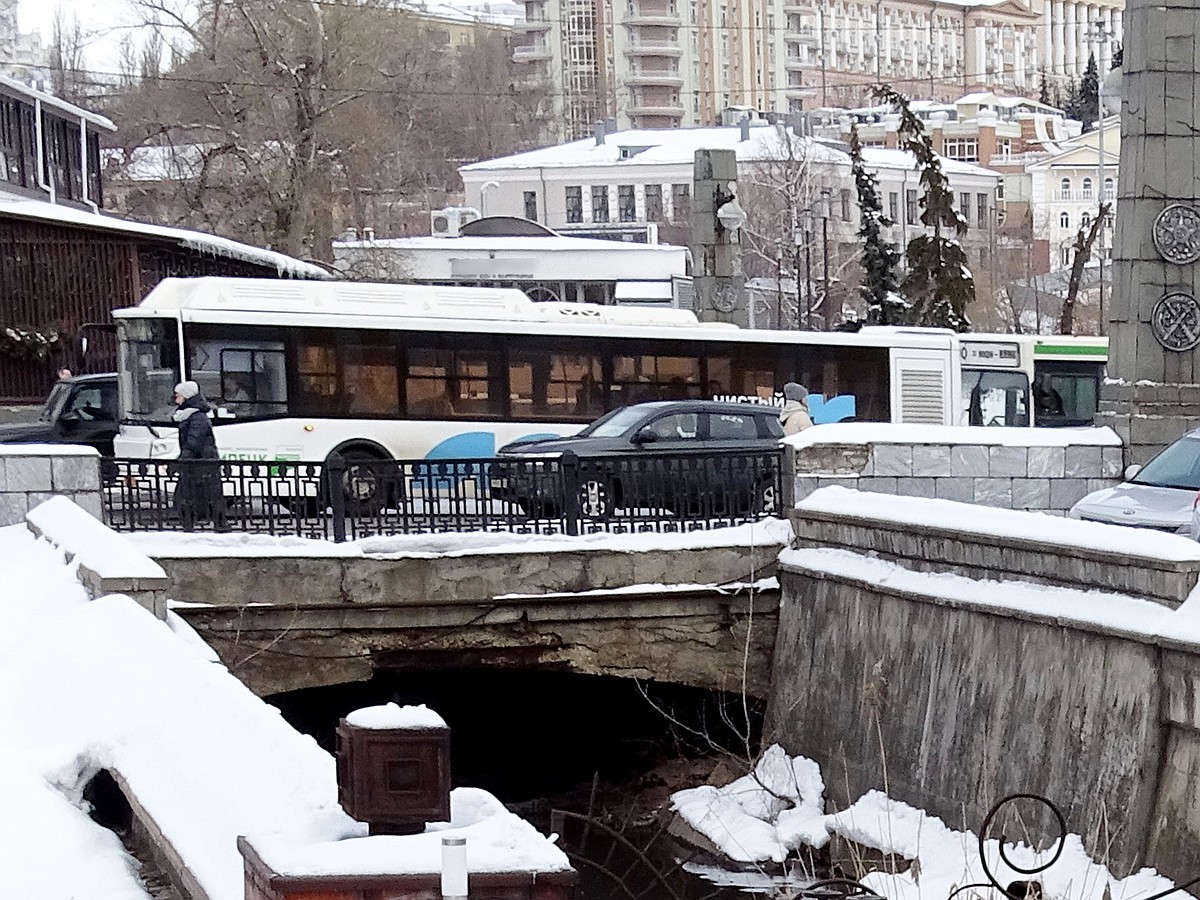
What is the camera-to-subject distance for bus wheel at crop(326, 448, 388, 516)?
16.5 meters

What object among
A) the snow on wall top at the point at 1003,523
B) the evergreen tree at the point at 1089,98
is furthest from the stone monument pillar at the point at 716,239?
the evergreen tree at the point at 1089,98

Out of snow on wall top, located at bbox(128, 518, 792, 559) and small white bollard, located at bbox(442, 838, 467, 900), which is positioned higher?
small white bollard, located at bbox(442, 838, 467, 900)

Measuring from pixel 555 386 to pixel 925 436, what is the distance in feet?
27.4

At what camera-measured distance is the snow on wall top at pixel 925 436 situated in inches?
648

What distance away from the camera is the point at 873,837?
13.4 meters

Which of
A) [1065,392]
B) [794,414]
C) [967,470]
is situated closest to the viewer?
[967,470]

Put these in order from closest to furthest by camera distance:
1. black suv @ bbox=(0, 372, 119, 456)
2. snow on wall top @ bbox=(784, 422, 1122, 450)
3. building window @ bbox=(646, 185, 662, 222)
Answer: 1. snow on wall top @ bbox=(784, 422, 1122, 450)
2. black suv @ bbox=(0, 372, 119, 456)
3. building window @ bbox=(646, 185, 662, 222)

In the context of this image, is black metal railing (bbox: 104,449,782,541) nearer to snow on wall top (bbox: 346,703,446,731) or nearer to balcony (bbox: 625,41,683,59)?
snow on wall top (bbox: 346,703,446,731)

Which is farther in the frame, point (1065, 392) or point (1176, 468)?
point (1065, 392)

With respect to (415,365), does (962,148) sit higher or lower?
higher

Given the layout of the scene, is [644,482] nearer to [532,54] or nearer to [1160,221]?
[1160,221]

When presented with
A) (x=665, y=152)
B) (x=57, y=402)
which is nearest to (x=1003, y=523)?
(x=57, y=402)

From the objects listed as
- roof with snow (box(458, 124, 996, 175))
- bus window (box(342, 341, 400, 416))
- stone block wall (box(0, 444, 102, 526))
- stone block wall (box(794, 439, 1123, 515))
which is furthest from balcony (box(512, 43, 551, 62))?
stone block wall (box(0, 444, 102, 526))

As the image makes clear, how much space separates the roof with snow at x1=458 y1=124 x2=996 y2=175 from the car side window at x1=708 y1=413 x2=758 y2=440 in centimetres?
5866
